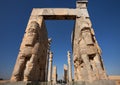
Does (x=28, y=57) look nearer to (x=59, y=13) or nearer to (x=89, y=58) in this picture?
(x=89, y=58)

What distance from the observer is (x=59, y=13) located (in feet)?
28.1

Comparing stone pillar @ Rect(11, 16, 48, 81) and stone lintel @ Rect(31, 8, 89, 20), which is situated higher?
stone lintel @ Rect(31, 8, 89, 20)

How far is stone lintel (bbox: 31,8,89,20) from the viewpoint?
27.6 ft

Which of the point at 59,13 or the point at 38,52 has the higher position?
the point at 59,13

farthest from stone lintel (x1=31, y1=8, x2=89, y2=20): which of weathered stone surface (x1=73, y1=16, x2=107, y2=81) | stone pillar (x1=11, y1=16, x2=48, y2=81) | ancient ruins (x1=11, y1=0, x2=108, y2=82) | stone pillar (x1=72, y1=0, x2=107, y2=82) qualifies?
stone pillar (x1=11, y1=16, x2=48, y2=81)

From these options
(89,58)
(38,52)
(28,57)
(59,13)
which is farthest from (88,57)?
(59,13)

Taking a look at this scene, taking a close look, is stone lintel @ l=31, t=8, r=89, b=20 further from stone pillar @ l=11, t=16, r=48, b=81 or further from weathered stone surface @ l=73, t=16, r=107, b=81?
stone pillar @ l=11, t=16, r=48, b=81

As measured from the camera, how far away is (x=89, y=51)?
6.70m

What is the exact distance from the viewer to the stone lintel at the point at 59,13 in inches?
332

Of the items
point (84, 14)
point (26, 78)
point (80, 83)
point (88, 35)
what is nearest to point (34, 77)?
point (26, 78)

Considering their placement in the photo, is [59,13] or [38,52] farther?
[59,13]

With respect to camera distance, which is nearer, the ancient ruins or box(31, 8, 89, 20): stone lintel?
the ancient ruins

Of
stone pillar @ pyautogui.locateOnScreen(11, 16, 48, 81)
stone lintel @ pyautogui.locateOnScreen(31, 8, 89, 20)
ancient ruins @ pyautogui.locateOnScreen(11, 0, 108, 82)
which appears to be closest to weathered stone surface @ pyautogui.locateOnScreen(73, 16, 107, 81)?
ancient ruins @ pyautogui.locateOnScreen(11, 0, 108, 82)

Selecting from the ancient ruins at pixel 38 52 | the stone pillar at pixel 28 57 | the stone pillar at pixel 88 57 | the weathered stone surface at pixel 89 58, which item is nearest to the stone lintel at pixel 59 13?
the ancient ruins at pixel 38 52
